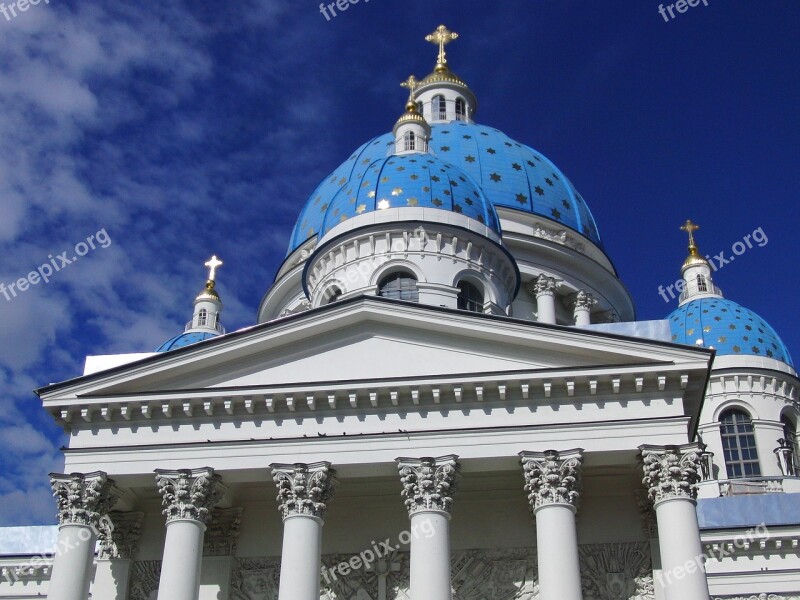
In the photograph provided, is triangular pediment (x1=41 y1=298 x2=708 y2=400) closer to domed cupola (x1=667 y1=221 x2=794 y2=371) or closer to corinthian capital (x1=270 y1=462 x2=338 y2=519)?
corinthian capital (x1=270 y1=462 x2=338 y2=519)

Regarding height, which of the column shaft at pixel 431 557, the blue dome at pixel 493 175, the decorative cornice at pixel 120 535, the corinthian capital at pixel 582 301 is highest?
the blue dome at pixel 493 175

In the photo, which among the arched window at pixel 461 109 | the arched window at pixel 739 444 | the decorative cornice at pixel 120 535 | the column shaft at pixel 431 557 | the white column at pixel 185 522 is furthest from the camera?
the arched window at pixel 461 109

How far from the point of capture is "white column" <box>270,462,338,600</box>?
17719 millimetres

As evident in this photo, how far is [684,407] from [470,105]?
22.8 meters

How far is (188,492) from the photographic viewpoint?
18.7m

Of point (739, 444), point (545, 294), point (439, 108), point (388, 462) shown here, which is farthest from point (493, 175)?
point (388, 462)

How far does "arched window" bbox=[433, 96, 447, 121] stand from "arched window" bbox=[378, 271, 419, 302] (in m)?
14.2

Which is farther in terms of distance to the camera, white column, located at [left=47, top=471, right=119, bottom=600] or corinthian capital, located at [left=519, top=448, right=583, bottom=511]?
white column, located at [left=47, top=471, right=119, bottom=600]

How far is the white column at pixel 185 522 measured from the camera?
1802cm

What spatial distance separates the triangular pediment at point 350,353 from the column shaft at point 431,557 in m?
2.62

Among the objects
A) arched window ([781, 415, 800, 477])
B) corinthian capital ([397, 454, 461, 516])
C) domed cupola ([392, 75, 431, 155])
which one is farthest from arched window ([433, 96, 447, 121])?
corinthian capital ([397, 454, 461, 516])

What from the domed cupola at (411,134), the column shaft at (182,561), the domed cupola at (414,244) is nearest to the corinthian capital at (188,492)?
the column shaft at (182,561)

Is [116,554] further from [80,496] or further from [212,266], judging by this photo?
[212,266]

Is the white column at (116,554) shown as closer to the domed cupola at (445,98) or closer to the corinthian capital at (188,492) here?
the corinthian capital at (188,492)
